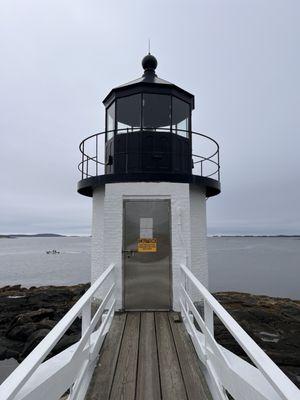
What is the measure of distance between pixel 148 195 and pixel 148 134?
1722 mm

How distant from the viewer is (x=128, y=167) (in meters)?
7.36

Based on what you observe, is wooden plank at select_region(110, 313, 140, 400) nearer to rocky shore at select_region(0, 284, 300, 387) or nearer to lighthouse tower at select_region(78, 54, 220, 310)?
lighthouse tower at select_region(78, 54, 220, 310)

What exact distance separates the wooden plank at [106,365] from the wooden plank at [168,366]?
1.98ft

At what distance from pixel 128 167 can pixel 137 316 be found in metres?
3.40

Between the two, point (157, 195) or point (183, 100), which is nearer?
A: point (157, 195)

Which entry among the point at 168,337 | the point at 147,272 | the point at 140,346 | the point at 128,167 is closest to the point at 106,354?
the point at 140,346

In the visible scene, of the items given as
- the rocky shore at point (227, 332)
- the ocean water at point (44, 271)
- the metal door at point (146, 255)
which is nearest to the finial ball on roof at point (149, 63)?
the metal door at point (146, 255)

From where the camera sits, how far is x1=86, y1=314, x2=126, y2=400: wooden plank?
3306mm

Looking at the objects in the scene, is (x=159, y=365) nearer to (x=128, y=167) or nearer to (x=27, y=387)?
(x=27, y=387)

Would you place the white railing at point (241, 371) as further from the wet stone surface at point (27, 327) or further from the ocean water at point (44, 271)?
the ocean water at point (44, 271)

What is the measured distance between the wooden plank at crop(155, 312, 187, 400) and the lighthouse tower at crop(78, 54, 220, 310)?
48.1 inches

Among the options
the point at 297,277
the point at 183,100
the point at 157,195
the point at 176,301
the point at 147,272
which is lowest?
the point at 297,277

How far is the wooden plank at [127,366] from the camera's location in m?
3.30

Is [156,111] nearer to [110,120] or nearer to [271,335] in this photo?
[110,120]
